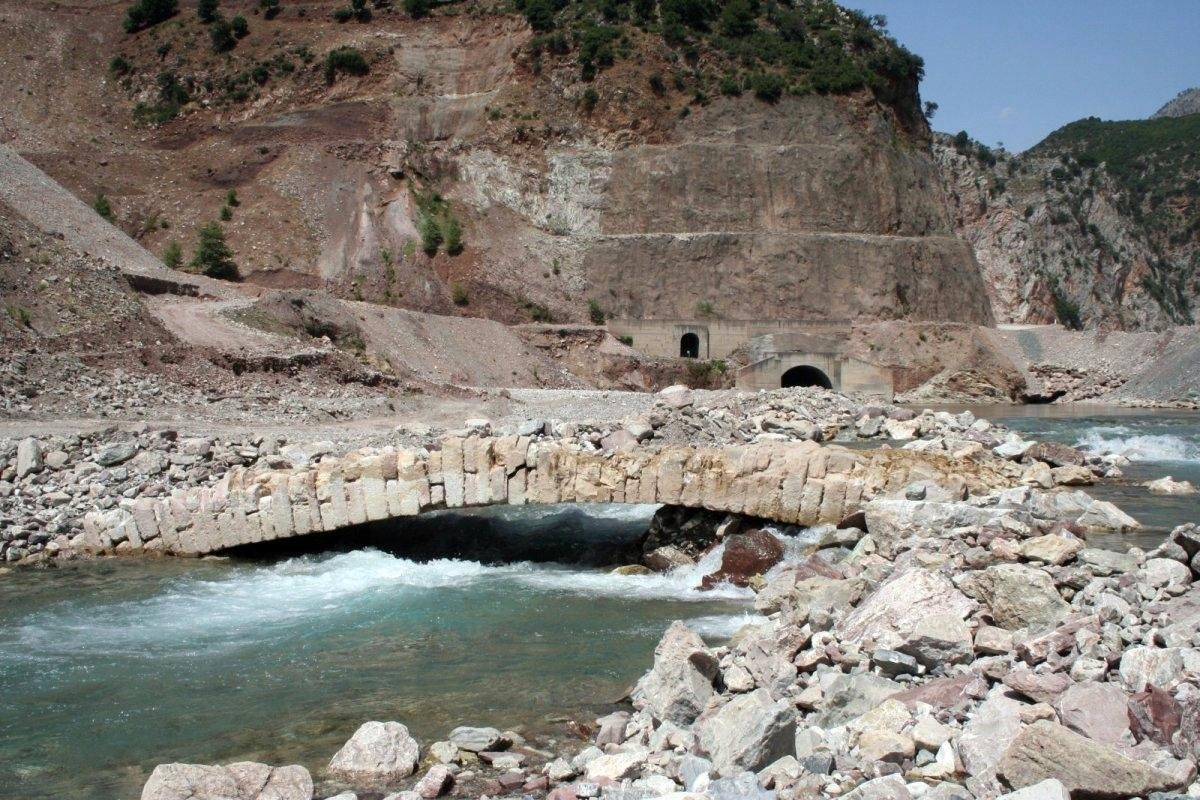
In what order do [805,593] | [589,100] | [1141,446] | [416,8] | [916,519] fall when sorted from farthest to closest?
1. [416,8]
2. [589,100]
3. [1141,446]
4. [916,519]
5. [805,593]

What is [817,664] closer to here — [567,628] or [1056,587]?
[1056,587]

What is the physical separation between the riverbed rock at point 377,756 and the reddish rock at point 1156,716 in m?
4.53

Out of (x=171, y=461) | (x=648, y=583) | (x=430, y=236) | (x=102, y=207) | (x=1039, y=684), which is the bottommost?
(x=648, y=583)

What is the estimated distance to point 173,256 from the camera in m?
46.1

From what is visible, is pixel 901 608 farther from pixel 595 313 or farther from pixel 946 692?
pixel 595 313

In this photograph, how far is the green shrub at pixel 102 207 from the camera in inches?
1924

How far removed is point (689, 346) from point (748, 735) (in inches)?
1904

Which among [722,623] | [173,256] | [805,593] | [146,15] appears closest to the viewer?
[805,593]

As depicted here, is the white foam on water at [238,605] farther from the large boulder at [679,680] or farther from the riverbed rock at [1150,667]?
the riverbed rock at [1150,667]

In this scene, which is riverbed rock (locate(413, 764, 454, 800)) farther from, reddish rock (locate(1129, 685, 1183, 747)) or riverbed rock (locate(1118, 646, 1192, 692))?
riverbed rock (locate(1118, 646, 1192, 692))

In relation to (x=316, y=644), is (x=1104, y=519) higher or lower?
higher

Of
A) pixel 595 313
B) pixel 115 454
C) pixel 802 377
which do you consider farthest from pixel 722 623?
pixel 595 313

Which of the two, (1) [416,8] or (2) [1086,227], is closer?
(1) [416,8]

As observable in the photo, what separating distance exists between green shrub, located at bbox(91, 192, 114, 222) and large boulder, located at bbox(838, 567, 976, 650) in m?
47.6
